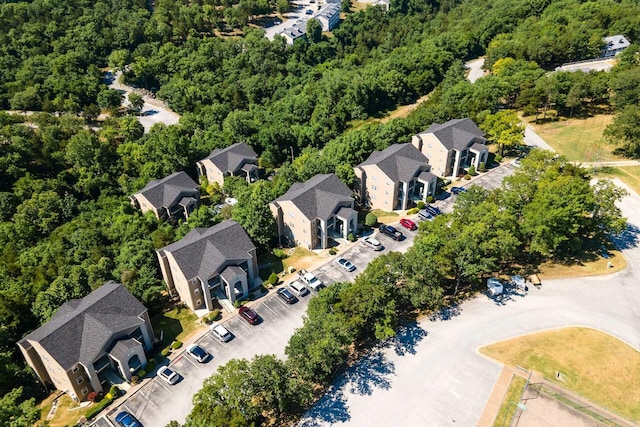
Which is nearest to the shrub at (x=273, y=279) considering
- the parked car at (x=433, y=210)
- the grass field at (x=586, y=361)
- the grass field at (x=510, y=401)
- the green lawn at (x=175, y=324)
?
the green lawn at (x=175, y=324)

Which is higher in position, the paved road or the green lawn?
the paved road

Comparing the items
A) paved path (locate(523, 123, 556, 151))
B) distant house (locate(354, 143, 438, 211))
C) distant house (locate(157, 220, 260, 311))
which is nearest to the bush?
distant house (locate(354, 143, 438, 211))

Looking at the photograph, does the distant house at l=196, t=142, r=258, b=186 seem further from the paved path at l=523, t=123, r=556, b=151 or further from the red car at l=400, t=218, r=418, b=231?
the paved path at l=523, t=123, r=556, b=151

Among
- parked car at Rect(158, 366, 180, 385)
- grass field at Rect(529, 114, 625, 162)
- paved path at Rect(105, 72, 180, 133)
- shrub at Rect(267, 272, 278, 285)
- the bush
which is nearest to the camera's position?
parked car at Rect(158, 366, 180, 385)

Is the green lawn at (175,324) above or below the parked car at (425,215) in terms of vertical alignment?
below

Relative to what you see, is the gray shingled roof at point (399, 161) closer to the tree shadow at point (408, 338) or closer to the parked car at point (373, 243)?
the parked car at point (373, 243)

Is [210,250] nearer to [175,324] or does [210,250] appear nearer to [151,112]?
[175,324]

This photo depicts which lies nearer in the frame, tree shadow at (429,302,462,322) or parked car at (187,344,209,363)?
parked car at (187,344,209,363)
